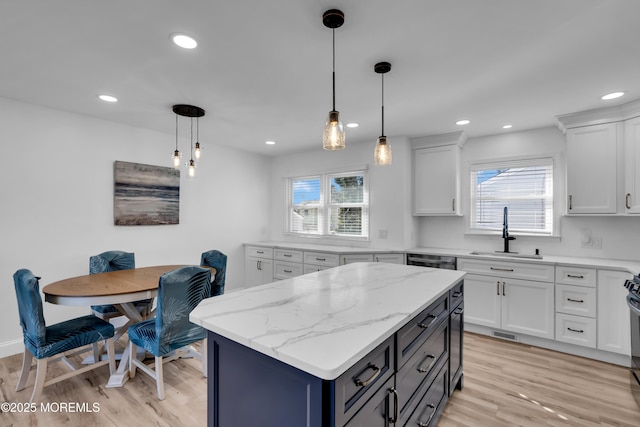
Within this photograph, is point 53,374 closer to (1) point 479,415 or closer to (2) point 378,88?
(1) point 479,415

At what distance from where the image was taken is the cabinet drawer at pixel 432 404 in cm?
164

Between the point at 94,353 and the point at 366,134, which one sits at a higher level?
the point at 366,134

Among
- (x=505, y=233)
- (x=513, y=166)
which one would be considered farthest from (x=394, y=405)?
(x=513, y=166)

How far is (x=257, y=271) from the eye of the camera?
16.3 feet

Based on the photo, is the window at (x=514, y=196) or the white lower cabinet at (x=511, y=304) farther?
the window at (x=514, y=196)

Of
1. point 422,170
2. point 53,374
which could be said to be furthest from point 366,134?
point 53,374

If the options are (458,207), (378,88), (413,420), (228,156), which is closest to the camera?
(413,420)

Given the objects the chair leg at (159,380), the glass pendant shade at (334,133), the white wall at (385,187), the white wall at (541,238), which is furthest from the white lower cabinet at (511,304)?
the chair leg at (159,380)

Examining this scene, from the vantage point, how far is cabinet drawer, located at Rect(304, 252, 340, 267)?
13.6 ft

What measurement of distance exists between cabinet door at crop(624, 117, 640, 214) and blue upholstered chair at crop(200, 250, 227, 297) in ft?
13.4

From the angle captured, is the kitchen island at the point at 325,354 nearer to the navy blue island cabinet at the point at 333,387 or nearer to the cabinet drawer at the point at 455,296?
the navy blue island cabinet at the point at 333,387

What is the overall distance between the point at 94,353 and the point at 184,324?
3.73 ft

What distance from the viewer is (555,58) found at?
2.08 meters

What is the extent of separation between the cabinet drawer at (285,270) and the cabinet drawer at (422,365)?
272cm
